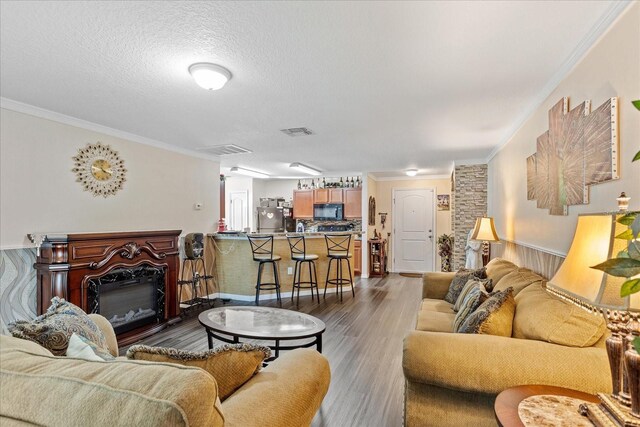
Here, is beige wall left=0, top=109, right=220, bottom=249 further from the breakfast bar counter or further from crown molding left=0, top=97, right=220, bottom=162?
the breakfast bar counter

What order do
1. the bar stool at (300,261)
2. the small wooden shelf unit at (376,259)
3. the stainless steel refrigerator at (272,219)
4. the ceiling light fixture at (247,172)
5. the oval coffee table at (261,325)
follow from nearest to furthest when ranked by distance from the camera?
the oval coffee table at (261,325) < the bar stool at (300,261) < the ceiling light fixture at (247,172) < the small wooden shelf unit at (376,259) < the stainless steel refrigerator at (272,219)

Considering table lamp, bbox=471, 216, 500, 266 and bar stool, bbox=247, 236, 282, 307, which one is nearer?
table lamp, bbox=471, 216, 500, 266

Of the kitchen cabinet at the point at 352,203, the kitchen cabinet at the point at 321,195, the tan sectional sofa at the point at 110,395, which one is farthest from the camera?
the kitchen cabinet at the point at 321,195

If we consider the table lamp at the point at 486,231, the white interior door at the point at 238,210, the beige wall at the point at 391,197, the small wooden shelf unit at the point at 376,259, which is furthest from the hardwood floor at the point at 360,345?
the white interior door at the point at 238,210

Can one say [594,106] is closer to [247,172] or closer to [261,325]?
[261,325]

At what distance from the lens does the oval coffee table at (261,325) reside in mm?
2371

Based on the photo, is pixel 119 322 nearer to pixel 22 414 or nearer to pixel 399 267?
pixel 22 414

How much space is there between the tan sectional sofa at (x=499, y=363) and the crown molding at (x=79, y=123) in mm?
3891

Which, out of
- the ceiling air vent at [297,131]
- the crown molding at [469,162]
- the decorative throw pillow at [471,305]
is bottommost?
the decorative throw pillow at [471,305]

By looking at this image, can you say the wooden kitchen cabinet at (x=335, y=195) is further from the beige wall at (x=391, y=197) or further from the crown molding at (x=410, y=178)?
the crown molding at (x=410, y=178)

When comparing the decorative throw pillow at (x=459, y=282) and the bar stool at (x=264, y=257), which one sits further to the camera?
the bar stool at (x=264, y=257)

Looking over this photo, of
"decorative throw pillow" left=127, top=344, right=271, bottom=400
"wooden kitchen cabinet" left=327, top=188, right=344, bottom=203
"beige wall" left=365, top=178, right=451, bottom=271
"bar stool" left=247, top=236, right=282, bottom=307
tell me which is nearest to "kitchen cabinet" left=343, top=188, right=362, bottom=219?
"wooden kitchen cabinet" left=327, top=188, right=344, bottom=203

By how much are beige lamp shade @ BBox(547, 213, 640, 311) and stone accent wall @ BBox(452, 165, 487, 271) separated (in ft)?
15.2

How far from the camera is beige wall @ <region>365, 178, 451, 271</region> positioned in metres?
7.86
